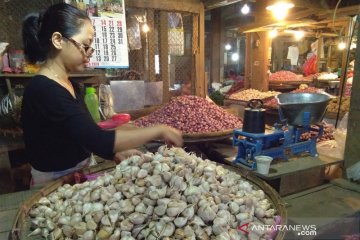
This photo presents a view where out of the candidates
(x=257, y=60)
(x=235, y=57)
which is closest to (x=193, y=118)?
→ (x=257, y=60)

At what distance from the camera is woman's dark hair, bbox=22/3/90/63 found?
5.59 feet

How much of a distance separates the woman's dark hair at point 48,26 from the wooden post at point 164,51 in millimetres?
2781

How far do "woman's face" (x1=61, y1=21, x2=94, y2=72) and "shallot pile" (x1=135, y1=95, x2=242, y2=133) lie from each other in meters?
1.62

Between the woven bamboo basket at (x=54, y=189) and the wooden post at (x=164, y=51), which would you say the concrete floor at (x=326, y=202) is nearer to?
the woven bamboo basket at (x=54, y=189)

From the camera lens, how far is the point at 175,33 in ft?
15.2

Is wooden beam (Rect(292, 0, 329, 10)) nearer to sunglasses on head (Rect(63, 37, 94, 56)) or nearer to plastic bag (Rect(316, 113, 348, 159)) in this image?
plastic bag (Rect(316, 113, 348, 159))

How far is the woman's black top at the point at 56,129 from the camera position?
1539 mm

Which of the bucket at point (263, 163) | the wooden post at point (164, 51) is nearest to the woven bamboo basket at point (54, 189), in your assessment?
the bucket at point (263, 163)

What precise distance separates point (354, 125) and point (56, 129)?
2940 millimetres

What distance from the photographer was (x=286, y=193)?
2.80 meters

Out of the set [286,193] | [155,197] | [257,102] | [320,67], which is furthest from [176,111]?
[320,67]

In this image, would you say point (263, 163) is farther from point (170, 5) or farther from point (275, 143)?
point (170, 5)

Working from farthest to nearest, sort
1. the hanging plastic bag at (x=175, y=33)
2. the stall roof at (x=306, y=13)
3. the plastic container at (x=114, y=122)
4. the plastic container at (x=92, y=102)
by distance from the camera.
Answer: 1. the stall roof at (x=306, y=13)
2. the hanging plastic bag at (x=175, y=33)
3. the plastic container at (x=92, y=102)
4. the plastic container at (x=114, y=122)

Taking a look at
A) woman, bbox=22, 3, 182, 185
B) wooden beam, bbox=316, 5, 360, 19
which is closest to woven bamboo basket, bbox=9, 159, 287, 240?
woman, bbox=22, 3, 182, 185
